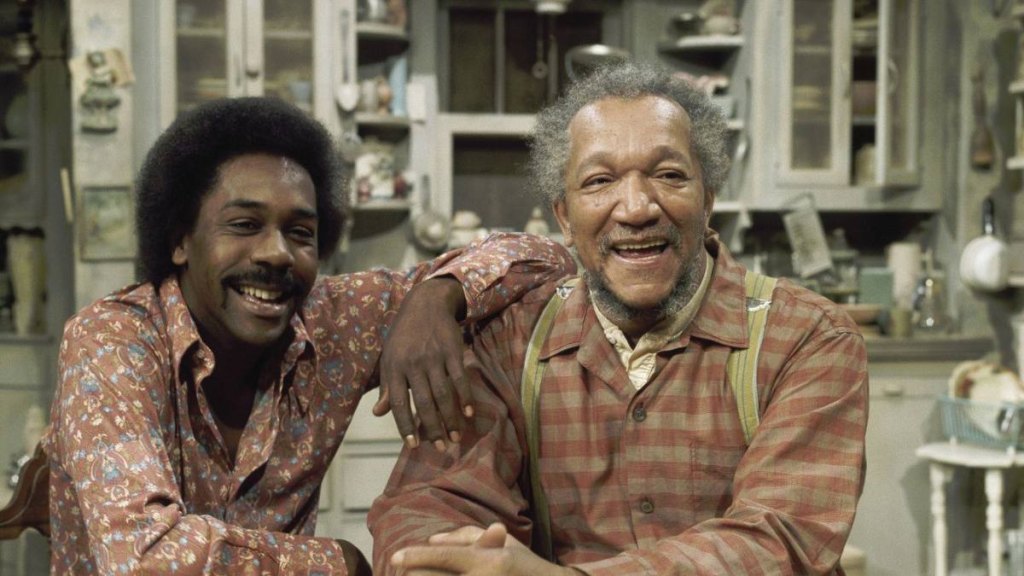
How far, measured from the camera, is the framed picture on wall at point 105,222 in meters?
3.95

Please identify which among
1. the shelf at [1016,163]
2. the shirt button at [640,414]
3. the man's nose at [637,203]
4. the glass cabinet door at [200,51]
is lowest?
the shirt button at [640,414]

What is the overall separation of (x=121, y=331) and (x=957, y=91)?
3822 mm

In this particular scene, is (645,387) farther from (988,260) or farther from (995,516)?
(988,260)

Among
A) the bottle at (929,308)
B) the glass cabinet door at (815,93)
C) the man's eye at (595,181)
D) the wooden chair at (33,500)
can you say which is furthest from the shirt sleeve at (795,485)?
the bottle at (929,308)

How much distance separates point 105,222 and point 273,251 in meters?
2.51

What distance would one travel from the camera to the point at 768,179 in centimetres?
444

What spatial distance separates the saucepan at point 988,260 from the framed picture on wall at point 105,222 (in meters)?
3.03

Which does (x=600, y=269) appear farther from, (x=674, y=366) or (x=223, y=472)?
(x=223, y=472)

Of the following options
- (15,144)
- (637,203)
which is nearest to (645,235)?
(637,203)

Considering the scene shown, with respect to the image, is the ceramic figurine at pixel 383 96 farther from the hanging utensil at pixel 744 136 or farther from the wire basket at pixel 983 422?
the wire basket at pixel 983 422

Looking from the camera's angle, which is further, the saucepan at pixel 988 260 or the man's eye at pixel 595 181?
the saucepan at pixel 988 260

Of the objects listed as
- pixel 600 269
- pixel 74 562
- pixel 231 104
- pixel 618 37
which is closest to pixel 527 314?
pixel 600 269

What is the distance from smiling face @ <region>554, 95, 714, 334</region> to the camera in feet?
4.95

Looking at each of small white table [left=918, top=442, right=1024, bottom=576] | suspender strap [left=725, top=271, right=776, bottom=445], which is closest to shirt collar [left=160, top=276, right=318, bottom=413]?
suspender strap [left=725, top=271, right=776, bottom=445]
